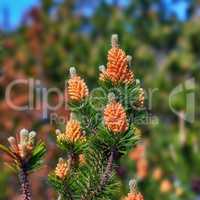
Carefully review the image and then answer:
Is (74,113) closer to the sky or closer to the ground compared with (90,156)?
closer to the sky

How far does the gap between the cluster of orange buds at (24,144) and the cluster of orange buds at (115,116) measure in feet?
0.69

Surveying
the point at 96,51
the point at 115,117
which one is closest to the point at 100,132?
the point at 115,117

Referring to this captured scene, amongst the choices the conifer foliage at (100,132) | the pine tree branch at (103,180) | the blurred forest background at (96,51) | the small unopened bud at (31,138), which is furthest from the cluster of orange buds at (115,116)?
the blurred forest background at (96,51)

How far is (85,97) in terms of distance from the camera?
1.84m

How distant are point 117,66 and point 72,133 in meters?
0.24

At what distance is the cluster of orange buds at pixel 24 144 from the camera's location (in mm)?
1619

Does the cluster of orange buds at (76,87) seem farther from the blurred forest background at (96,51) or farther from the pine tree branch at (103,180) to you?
the blurred forest background at (96,51)

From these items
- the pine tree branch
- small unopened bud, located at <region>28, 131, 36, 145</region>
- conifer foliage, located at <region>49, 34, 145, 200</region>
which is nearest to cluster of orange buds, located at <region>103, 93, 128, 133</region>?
conifer foliage, located at <region>49, 34, 145, 200</region>

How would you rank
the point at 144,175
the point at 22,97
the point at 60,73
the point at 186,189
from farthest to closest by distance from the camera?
the point at 60,73 → the point at 22,97 → the point at 144,175 → the point at 186,189

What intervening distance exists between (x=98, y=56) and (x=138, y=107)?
10345mm

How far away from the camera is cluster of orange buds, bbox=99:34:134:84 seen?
178 centimetres

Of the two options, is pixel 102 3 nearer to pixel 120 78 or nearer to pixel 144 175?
pixel 144 175

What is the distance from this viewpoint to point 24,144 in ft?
5.31

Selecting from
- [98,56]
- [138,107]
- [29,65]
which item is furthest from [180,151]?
[29,65]
